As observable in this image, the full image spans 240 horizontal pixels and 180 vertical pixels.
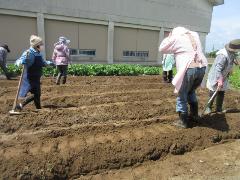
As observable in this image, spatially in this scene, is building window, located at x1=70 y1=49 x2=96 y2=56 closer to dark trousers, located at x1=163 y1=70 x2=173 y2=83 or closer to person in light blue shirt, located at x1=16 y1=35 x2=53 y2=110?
dark trousers, located at x1=163 y1=70 x2=173 y2=83

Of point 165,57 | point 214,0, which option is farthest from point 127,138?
point 214,0

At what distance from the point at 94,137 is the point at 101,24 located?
13188 millimetres

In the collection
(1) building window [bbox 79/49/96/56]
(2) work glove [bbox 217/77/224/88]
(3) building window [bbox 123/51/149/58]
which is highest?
(2) work glove [bbox 217/77/224/88]

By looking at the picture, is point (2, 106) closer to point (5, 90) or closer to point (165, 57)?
point (5, 90)

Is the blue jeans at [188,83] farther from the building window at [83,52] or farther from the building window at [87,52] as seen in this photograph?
the building window at [87,52]

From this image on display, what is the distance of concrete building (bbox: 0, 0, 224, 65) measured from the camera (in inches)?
564

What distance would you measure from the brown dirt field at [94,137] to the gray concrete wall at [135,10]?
8775 millimetres

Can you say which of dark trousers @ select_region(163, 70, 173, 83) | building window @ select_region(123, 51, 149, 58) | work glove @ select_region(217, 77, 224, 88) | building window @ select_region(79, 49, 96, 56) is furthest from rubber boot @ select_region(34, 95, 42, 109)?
building window @ select_region(123, 51, 149, 58)

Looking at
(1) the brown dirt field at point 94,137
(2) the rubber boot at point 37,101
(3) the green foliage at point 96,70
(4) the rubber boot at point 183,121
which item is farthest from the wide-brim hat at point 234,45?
(3) the green foliage at point 96,70

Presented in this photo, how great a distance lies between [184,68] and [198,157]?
4.35ft

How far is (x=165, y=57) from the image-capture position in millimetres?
10609

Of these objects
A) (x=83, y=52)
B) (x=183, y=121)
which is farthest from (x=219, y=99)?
(x=83, y=52)

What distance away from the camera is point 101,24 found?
17188mm

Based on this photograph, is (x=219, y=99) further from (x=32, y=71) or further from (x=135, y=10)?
(x=135, y=10)
